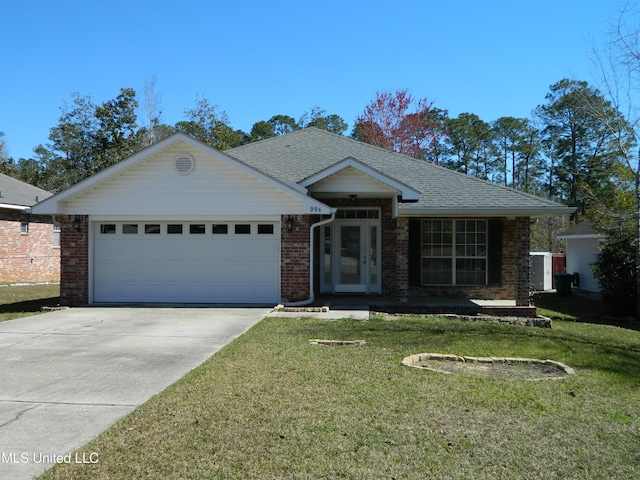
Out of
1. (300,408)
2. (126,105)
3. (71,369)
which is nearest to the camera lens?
(300,408)

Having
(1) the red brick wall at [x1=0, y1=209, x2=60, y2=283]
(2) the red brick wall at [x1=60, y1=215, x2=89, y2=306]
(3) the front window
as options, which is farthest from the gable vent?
(1) the red brick wall at [x1=0, y1=209, x2=60, y2=283]

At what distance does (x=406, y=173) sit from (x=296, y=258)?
4802 mm

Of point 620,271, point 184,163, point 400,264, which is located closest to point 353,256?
point 400,264

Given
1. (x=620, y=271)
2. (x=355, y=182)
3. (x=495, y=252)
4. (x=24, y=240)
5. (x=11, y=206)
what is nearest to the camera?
(x=355, y=182)

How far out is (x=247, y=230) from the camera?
43.9ft

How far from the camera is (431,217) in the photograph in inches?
572

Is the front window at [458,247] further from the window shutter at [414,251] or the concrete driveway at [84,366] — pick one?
the concrete driveway at [84,366]

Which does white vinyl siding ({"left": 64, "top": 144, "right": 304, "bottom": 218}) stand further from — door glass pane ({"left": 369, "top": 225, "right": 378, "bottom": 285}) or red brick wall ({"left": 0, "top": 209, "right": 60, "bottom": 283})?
red brick wall ({"left": 0, "top": 209, "right": 60, "bottom": 283})

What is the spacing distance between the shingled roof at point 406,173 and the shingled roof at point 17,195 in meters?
10.7

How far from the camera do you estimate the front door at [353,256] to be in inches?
588

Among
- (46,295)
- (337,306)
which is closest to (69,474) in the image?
(337,306)

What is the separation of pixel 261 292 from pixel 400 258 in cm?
354

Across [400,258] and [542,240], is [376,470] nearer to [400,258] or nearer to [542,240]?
[400,258]

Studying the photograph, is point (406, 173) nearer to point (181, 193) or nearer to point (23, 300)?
point (181, 193)
